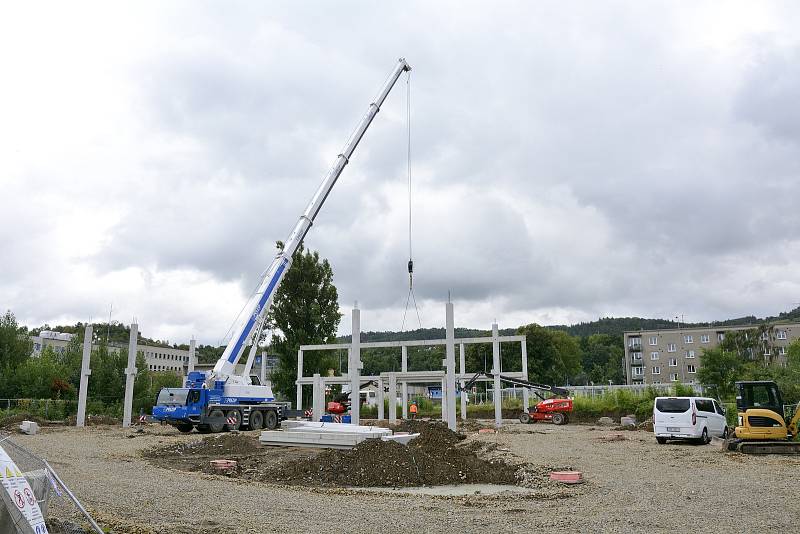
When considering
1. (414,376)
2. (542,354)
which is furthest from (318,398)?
(542,354)

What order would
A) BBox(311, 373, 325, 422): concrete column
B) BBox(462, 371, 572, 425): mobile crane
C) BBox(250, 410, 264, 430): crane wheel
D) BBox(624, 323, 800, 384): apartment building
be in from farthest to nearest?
BBox(624, 323, 800, 384): apartment building
BBox(462, 371, 572, 425): mobile crane
BBox(311, 373, 325, 422): concrete column
BBox(250, 410, 264, 430): crane wheel

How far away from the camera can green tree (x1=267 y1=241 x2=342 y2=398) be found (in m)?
43.2

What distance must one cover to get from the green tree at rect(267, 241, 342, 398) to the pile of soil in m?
28.0

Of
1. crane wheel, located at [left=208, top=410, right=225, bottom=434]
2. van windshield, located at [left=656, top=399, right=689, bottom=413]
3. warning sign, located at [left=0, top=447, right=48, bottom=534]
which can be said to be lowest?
crane wheel, located at [left=208, top=410, right=225, bottom=434]

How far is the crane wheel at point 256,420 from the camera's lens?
28922 millimetres

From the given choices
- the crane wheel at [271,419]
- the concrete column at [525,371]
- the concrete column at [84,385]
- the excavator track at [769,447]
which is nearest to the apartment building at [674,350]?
the concrete column at [525,371]

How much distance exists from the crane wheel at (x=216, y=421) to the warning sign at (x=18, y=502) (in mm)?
21847

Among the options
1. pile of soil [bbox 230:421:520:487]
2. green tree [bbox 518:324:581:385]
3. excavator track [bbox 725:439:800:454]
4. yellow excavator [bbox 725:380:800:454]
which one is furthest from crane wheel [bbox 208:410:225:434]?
green tree [bbox 518:324:581:385]

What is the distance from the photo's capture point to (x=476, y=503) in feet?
34.3

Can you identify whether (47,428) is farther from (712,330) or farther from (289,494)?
(712,330)

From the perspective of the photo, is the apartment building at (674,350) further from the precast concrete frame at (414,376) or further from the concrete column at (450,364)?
the concrete column at (450,364)

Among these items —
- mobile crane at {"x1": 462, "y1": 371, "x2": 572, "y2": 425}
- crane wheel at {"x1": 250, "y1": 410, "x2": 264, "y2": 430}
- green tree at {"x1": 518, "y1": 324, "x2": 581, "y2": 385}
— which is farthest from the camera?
green tree at {"x1": 518, "y1": 324, "x2": 581, "y2": 385}

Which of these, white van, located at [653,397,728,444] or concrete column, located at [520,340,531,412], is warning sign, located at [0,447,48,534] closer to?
white van, located at [653,397,728,444]

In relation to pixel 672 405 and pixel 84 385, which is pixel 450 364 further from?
pixel 84 385
